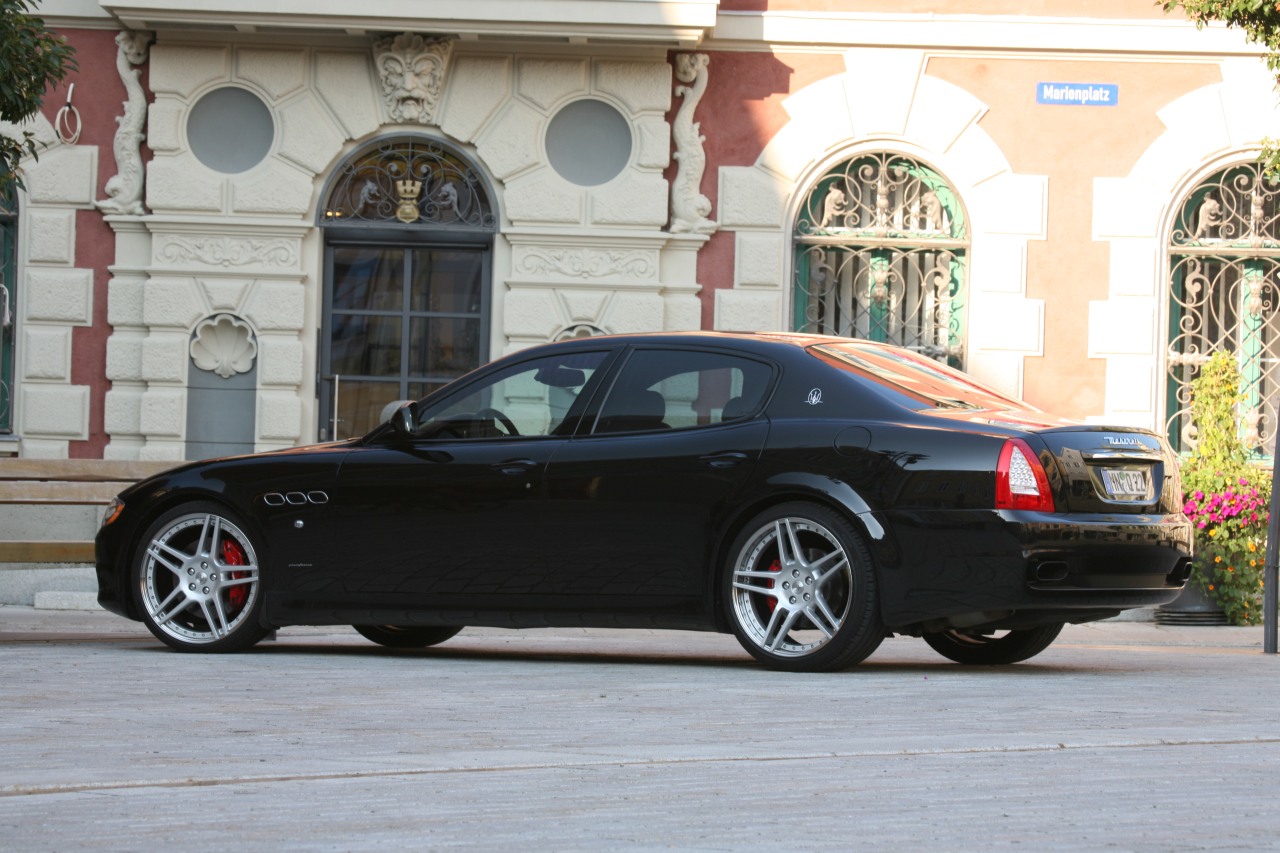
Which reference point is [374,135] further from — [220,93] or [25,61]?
[25,61]

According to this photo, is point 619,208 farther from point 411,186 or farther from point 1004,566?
point 1004,566

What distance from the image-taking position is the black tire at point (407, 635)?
9.85m

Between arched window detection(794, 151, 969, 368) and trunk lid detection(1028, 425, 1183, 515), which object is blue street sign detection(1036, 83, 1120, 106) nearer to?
arched window detection(794, 151, 969, 368)

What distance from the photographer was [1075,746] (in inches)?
223

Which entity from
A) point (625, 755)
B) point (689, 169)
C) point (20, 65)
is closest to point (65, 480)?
point (20, 65)

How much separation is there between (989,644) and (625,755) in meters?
3.84

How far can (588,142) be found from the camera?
56.9ft

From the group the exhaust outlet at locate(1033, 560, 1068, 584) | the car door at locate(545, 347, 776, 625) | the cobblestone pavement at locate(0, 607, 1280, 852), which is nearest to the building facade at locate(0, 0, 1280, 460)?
the cobblestone pavement at locate(0, 607, 1280, 852)

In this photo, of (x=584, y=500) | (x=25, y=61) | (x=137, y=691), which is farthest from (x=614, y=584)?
(x=25, y=61)

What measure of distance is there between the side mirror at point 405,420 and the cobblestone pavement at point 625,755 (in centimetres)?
99

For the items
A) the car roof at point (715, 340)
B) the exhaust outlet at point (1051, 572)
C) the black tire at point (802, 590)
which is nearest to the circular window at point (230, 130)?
the car roof at point (715, 340)

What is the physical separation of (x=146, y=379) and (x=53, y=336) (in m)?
0.87

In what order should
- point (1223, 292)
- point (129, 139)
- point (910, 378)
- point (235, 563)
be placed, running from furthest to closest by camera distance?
point (1223, 292), point (129, 139), point (235, 563), point (910, 378)

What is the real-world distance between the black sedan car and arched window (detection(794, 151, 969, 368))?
846 cm
